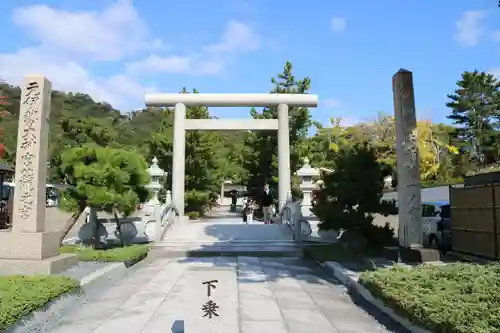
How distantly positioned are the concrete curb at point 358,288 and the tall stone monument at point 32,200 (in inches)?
202

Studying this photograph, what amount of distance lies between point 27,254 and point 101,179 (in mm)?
3457

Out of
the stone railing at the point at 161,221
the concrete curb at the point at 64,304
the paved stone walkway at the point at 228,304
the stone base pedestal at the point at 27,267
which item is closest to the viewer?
the concrete curb at the point at 64,304

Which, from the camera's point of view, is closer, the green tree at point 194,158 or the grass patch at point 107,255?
the grass patch at point 107,255

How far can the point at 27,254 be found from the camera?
801 centimetres

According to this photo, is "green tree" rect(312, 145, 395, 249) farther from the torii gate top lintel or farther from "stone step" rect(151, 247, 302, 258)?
the torii gate top lintel

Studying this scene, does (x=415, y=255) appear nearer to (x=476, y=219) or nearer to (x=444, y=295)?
(x=476, y=219)

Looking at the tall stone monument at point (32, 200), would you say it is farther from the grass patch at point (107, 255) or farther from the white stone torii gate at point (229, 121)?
the white stone torii gate at point (229, 121)

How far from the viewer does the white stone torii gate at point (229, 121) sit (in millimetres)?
21016

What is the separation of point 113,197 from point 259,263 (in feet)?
12.7

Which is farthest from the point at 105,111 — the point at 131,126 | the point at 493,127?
the point at 493,127

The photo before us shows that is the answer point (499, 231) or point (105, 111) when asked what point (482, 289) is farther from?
point (105, 111)

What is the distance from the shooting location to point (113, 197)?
11234 millimetres

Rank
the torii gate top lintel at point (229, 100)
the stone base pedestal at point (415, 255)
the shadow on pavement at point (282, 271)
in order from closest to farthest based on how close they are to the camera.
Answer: the shadow on pavement at point (282, 271)
the stone base pedestal at point (415, 255)
the torii gate top lintel at point (229, 100)

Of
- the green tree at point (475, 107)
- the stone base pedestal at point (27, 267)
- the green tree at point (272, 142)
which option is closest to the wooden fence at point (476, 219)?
the stone base pedestal at point (27, 267)
